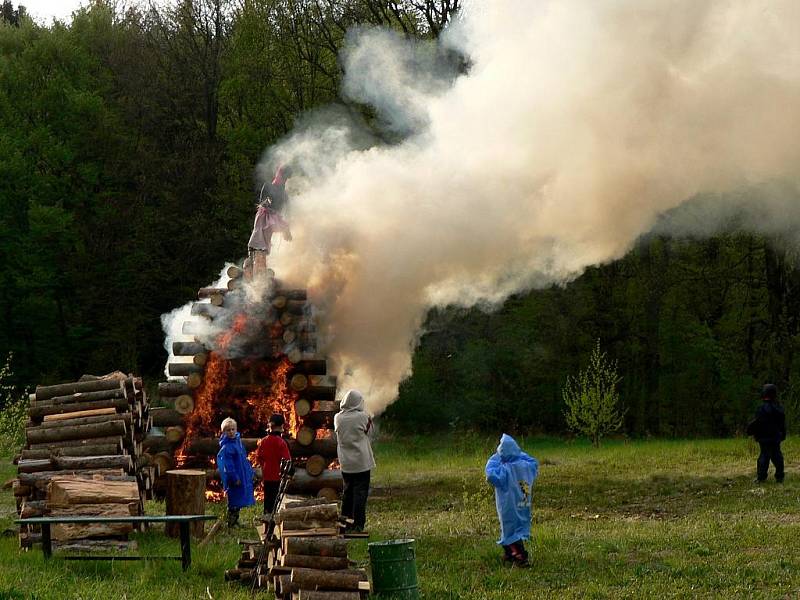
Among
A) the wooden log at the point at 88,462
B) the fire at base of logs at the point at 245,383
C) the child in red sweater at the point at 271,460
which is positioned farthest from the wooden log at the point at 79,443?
the fire at base of logs at the point at 245,383

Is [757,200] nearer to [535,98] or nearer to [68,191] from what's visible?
[535,98]

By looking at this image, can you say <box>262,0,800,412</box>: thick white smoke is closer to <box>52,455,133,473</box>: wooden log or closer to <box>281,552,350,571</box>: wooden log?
<box>52,455,133,473</box>: wooden log

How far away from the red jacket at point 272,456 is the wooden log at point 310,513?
4519mm

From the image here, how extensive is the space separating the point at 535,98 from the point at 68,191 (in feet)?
97.3

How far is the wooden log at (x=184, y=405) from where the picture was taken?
20234 millimetres

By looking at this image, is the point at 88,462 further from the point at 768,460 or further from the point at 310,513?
the point at 768,460

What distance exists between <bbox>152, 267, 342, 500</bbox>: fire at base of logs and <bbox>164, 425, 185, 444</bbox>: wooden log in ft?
0.06

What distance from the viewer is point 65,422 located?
16.8 meters

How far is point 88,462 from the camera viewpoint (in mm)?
15773

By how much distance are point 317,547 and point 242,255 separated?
107 feet

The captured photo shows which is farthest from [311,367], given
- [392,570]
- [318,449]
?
[392,570]

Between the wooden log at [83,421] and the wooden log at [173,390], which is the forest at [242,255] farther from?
the wooden log at [83,421]

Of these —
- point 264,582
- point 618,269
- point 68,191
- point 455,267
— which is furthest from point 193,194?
point 264,582

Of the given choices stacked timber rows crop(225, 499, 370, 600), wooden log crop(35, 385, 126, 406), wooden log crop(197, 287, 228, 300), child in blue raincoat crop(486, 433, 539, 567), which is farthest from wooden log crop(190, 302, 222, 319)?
stacked timber rows crop(225, 499, 370, 600)
